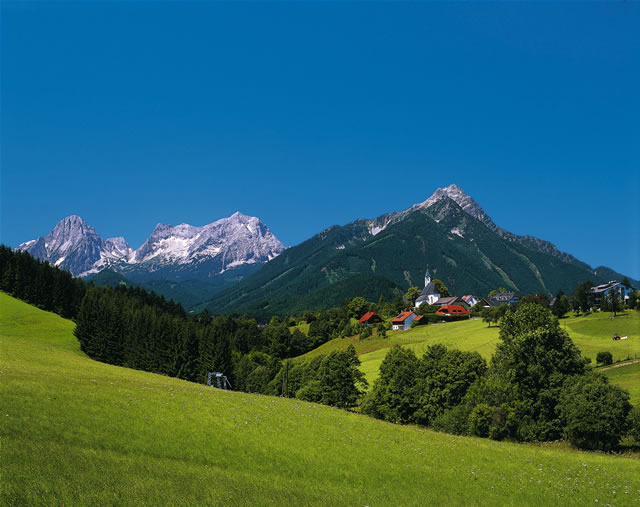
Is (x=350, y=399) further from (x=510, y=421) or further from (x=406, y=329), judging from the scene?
(x=406, y=329)

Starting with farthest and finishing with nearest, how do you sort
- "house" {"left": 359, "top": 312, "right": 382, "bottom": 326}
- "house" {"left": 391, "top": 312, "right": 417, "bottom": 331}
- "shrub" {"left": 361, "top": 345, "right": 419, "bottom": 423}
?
1. "house" {"left": 359, "top": 312, "right": 382, "bottom": 326}
2. "house" {"left": 391, "top": 312, "right": 417, "bottom": 331}
3. "shrub" {"left": 361, "top": 345, "right": 419, "bottom": 423}

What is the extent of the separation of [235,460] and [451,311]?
16956 centimetres

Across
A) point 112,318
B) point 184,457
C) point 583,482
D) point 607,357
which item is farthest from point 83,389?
point 607,357

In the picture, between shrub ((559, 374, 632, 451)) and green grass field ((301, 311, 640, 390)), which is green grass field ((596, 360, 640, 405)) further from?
shrub ((559, 374, 632, 451))

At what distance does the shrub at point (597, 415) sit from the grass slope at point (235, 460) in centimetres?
657

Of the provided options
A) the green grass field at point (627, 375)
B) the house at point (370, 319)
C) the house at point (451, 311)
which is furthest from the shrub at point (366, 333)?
the green grass field at point (627, 375)

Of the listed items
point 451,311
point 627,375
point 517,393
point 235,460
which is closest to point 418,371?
point 517,393

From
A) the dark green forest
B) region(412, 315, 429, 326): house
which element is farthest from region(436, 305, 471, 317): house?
the dark green forest

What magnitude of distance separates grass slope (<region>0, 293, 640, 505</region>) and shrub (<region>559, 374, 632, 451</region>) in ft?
21.6

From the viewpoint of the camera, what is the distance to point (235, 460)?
29719 millimetres

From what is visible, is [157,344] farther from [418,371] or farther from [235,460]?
[235,460]

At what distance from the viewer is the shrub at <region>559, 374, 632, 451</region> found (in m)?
45.0

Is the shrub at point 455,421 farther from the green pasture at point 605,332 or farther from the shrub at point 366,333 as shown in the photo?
the shrub at point 366,333

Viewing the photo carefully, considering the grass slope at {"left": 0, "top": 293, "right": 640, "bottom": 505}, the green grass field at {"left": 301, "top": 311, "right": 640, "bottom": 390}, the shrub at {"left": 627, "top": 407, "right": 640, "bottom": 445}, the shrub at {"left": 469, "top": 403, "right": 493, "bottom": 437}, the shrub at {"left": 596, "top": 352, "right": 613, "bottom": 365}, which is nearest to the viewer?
the grass slope at {"left": 0, "top": 293, "right": 640, "bottom": 505}
